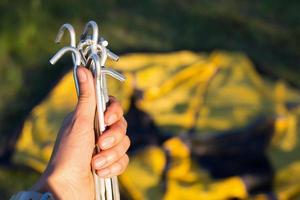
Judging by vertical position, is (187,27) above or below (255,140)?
above

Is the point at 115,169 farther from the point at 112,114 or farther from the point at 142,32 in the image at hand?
the point at 142,32

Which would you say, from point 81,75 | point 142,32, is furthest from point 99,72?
point 142,32

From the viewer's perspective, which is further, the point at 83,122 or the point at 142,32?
the point at 142,32

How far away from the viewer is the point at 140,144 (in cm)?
231

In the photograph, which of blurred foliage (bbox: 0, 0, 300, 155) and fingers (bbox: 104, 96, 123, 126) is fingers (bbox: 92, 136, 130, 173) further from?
blurred foliage (bbox: 0, 0, 300, 155)

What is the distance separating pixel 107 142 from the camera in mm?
1229

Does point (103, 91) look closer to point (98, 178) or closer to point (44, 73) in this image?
point (98, 178)

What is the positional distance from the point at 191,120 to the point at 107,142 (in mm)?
1181

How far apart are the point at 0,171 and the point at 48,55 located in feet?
2.29

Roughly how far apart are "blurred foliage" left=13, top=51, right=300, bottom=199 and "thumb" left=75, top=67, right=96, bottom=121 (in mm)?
944

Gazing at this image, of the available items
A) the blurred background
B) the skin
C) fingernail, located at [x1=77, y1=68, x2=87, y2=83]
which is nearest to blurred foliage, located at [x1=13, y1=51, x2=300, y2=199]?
the blurred background

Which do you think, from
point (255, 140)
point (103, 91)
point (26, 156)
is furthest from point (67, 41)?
point (103, 91)

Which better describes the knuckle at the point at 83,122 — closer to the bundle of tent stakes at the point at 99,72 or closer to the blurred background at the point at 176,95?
the bundle of tent stakes at the point at 99,72

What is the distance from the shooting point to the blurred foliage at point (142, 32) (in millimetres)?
2738
